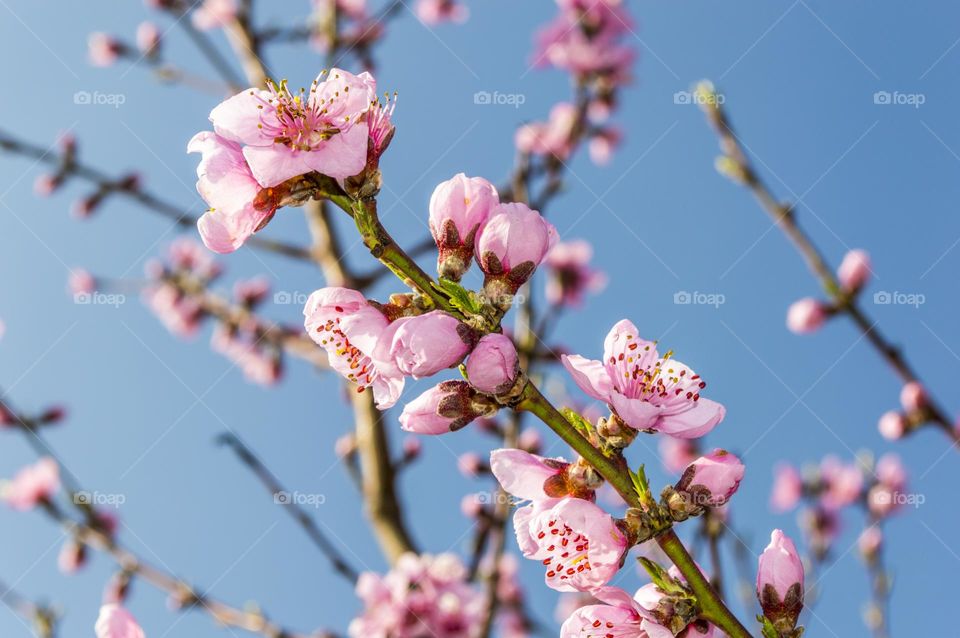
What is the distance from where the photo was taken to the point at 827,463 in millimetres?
5906

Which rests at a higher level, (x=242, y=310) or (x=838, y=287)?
(x=838, y=287)

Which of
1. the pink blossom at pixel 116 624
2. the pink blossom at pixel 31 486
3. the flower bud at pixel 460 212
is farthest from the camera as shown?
the pink blossom at pixel 31 486

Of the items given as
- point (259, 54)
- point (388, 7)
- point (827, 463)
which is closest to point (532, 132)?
point (388, 7)

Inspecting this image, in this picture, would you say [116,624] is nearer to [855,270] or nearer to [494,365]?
[494,365]

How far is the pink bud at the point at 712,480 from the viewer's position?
1.35 m

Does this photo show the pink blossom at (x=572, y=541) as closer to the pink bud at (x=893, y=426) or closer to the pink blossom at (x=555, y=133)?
the pink bud at (x=893, y=426)

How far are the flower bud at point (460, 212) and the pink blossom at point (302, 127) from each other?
0.19 m

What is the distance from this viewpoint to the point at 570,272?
6457 millimetres

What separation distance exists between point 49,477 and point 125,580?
1.54 m

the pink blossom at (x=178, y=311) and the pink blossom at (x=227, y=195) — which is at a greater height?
the pink blossom at (x=227, y=195)

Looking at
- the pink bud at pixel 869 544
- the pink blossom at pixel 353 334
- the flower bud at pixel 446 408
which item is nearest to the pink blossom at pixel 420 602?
the pink bud at pixel 869 544

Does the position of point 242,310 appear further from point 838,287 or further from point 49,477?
point 838,287

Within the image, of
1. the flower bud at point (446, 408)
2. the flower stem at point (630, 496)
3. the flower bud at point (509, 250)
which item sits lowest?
the flower bud at point (446, 408)

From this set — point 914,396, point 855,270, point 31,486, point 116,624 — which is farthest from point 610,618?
point 31,486
